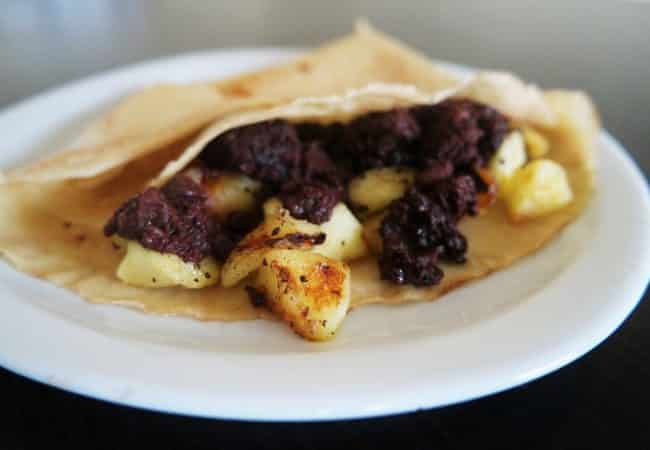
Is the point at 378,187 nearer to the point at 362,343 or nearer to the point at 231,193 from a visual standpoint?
the point at 231,193

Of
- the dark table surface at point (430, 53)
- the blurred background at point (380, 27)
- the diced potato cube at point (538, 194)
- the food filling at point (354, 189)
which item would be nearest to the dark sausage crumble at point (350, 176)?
the food filling at point (354, 189)

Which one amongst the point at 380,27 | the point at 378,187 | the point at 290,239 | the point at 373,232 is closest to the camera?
the point at 290,239

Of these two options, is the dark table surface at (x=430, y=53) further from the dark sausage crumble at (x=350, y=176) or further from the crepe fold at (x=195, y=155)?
the dark sausage crumble at (x=350, y=176)

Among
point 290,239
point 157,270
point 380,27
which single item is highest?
point 290,239

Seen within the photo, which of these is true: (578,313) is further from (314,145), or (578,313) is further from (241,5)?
(241,5)

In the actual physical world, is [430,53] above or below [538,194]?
below

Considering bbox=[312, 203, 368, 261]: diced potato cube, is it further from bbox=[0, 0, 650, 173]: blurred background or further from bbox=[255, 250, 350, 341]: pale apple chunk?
bbox=[0, 0, 650, 173]: blurred background

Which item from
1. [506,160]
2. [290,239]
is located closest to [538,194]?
[506,160]

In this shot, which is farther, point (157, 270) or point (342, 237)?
point (342, 237)
